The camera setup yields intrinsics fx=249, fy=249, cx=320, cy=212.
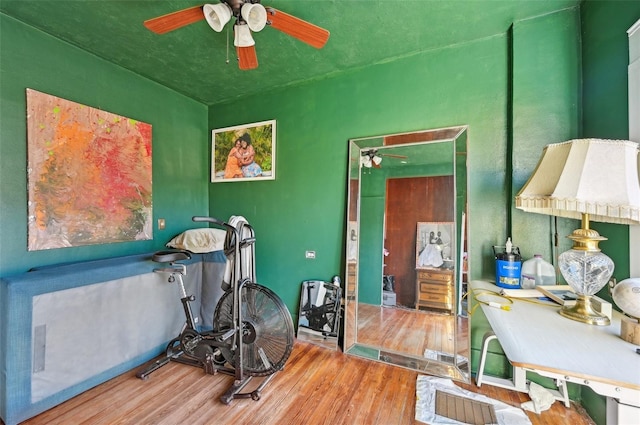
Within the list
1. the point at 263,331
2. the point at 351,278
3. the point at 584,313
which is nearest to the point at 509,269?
the point at 584,313

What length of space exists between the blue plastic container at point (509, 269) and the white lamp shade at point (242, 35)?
7.40ft

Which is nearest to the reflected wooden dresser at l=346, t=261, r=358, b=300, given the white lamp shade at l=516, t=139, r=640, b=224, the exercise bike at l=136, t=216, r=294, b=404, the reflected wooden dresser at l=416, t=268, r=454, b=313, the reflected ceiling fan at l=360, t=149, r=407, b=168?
the reflected wooden dresser at l=416, t=268, r=454, b=313

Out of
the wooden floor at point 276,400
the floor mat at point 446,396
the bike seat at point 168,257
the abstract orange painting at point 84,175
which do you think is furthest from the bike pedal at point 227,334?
the abstract orange painting at point 84,175

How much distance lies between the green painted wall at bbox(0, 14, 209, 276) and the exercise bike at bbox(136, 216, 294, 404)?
3.15 feet

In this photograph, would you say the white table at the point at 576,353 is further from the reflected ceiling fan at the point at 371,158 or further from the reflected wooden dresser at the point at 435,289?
the reflected ceiling fan at the point at 371,158

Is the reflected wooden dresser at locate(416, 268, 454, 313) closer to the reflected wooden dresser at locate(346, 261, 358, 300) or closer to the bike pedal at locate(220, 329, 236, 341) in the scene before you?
the reflected wooden dresser at locate(346, 261, 358, 300)

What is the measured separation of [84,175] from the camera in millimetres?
2191

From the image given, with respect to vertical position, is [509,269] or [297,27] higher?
[297,27]

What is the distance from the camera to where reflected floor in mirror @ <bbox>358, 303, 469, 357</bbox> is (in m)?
2.10

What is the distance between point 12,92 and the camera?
1.84 meters

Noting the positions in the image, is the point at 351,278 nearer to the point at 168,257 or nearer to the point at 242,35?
the point at 168,257

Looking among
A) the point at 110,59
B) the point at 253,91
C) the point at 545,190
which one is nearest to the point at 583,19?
the point at 545,190

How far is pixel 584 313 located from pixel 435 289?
1036 millimetres

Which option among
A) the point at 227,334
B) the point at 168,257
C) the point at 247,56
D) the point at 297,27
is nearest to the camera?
the point at 297,27
